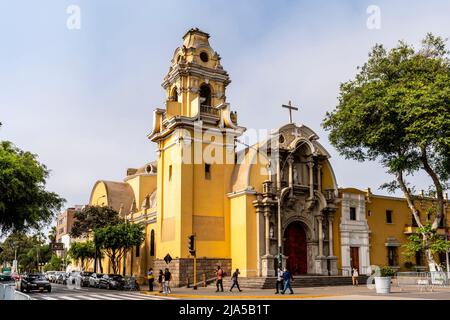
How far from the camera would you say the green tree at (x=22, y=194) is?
27.8 metres

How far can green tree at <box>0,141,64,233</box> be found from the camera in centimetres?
2783

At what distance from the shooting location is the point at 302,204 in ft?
122

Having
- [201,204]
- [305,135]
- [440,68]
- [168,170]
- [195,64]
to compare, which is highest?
[195,64]

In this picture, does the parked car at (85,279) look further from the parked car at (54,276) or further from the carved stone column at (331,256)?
the carved stone column at (331,256)

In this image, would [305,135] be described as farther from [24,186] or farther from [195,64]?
[24,186]

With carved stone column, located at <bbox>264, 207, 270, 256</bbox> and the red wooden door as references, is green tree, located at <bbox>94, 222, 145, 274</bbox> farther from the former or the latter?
the red wooden door

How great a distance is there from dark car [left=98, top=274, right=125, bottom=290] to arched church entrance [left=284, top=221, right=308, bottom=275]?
12.2 metres

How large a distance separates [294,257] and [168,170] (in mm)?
11695

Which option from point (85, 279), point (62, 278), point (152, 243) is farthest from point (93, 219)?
point (62, 278)

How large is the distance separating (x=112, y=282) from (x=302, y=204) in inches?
603

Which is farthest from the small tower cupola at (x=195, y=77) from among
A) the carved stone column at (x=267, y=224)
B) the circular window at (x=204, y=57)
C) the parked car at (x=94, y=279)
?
the parked car at (x=94, y=279)

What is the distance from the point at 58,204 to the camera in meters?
35.3
